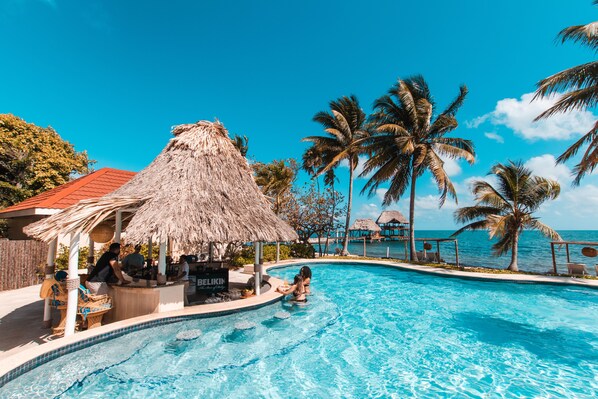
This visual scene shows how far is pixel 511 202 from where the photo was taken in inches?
537

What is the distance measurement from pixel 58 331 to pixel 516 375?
27.8 feet

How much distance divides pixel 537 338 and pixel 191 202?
897 centimetres

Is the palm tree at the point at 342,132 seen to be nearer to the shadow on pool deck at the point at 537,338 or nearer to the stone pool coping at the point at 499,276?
the stone pool coping at the point at 499,276

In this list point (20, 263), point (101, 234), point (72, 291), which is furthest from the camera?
point (20, 263)

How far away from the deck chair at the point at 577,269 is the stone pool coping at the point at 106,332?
13663 millimetres

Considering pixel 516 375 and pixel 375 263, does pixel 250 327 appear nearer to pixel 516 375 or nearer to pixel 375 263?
pixel 516 375

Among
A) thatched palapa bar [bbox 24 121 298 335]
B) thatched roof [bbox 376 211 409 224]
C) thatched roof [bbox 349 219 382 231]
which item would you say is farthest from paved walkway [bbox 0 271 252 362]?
thatched roof [bbox 376 211 409 224]

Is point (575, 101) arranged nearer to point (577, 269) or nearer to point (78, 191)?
point (577, 269)

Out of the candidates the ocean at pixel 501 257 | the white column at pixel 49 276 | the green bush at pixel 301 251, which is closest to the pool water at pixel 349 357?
the white column at pixel 49 276

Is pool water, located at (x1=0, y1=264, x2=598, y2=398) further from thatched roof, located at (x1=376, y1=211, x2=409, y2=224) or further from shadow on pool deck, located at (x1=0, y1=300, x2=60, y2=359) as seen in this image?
thatched roof, located at (x1=376, y1=211, x2=409, y2=224)

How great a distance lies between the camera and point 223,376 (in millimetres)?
4555

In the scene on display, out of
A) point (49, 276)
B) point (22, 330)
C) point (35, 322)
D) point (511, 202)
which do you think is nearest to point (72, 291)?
point (49, 276)

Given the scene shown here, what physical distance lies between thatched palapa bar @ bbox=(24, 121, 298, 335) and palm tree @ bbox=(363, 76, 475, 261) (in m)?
10.5

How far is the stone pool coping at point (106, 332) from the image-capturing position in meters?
3.86
